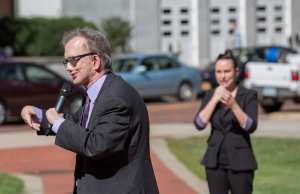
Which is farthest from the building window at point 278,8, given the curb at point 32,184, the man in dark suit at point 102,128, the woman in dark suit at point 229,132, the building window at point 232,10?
the man in dark suit at point 102,128

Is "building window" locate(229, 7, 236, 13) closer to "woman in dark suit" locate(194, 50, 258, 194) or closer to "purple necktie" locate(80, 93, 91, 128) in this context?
"woman in dark suit" locate(194, 50, 258, 194)

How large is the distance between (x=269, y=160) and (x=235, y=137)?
12.5 ft

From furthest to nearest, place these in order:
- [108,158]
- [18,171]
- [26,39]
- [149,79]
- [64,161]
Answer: [26,39], [149,79], [64,161], [18,171], [108,158]

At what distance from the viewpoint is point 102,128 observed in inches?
113

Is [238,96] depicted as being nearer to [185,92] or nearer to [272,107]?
[272,107]

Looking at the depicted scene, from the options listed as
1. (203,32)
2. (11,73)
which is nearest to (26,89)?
(11,73)

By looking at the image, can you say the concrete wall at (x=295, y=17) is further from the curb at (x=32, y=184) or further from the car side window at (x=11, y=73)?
the curb at (x=32, y=184)

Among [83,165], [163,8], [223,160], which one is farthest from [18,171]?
[163,8]

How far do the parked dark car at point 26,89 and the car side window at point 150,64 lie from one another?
4260 millimetres

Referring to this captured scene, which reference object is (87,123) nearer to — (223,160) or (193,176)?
(223,160)

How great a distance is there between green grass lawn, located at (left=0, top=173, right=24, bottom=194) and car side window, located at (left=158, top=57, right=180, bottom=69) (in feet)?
37.0

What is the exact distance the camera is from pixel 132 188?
2.99 m

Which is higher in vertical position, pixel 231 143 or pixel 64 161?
pixel 231 143

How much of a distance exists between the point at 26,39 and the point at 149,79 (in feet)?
27.7
